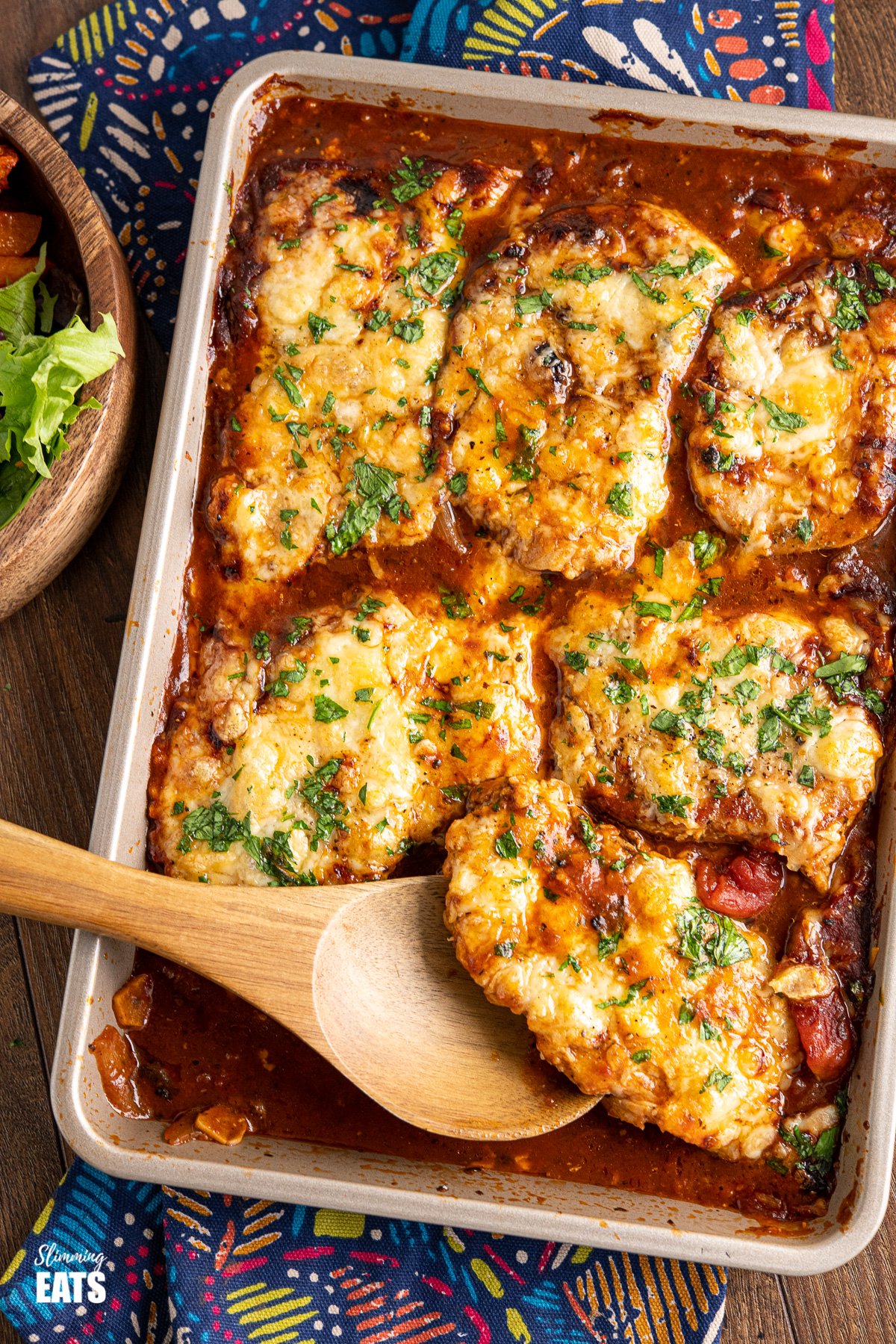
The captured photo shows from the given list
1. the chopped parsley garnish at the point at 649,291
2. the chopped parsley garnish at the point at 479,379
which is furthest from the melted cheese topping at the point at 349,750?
the chopped parsley garnish at the point at 649,291

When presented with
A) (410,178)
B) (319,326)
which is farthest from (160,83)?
(319,326)

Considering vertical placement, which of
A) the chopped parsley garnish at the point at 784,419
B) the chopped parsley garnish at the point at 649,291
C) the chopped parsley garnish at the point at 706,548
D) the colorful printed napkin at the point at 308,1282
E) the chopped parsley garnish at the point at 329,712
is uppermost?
the chopped parsley garnish at the point at 649,291

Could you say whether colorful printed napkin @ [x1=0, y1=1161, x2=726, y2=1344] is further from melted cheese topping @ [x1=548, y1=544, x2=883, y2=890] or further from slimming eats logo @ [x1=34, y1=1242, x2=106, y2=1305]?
melted cheese topping @ [x1=548, y1=544, x2=883, y2=890]

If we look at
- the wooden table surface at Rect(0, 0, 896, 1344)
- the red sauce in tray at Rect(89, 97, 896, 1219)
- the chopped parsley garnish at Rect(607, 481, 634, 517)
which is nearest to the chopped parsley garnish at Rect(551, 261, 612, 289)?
the red sauce in tray at Rect(89, 97, 896, 1219)

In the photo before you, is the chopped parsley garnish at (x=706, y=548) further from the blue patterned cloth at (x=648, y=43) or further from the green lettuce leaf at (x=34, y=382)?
the green lettuce leaf at (x=34, y=382)

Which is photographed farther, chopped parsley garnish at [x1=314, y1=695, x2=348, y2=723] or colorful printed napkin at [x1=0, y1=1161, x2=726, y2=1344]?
colorful printed napkin at [x1=0, y1=1161, x2=726, y2=1344]

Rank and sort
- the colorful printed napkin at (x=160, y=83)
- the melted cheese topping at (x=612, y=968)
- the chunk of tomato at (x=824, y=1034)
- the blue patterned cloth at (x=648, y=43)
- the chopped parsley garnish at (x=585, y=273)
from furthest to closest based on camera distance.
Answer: the colorful printed napkin at (x=160, y=83), the blue patterned cloth at (x=648, y=43), the chopped parsley garnish at (x=585, y=273), the chunk of tomato at (x=824, y=1034), the melted cheese topping at (x=612, y=968)
